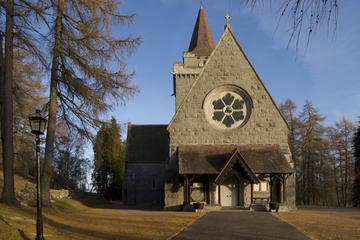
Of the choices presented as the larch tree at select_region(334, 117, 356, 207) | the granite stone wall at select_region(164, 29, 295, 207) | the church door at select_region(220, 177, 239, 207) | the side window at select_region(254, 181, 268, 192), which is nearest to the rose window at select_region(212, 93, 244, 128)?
the granite stone wall at select_region(164, 29, 295, 207)

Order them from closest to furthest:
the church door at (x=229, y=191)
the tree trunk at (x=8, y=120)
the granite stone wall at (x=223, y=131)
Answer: the tree trunk at (x=8, y=120) → the church door at (x=229, y=191) → the granite stone wall at (x=223, y=131)

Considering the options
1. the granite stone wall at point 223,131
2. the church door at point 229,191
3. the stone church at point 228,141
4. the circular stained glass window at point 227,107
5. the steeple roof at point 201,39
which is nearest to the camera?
the stone church at point 228,141

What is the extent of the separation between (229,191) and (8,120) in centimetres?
1543

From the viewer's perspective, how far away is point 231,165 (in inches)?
826

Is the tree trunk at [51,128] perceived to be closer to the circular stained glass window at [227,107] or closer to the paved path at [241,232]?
the paved path at [241,232]

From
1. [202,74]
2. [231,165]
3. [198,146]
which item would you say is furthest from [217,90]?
[231,165]

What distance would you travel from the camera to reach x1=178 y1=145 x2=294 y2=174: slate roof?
70.7ft

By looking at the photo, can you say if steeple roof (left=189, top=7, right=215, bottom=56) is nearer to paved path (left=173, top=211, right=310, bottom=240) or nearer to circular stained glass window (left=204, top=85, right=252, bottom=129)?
circular stained glass window (left=204, top=85, right=252, bottom=129)

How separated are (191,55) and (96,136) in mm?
22102

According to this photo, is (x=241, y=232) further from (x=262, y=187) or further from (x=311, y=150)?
(x=311, y=150)

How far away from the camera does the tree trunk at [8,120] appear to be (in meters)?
13.4

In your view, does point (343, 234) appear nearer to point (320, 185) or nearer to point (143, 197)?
point (143, 197)

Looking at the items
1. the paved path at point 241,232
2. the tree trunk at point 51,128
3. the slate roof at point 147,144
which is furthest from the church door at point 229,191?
the tree trunk at point 51,128

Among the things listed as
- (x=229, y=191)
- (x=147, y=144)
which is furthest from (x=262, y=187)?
(x=147, y=144)
